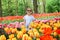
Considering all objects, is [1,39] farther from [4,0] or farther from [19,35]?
[4,0]

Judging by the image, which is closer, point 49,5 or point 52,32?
point 52,32

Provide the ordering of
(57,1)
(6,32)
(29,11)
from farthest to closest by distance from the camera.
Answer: (57,1) < (29,11) < (6,32)

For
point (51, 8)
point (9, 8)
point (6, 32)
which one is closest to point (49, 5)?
point (51, 8)

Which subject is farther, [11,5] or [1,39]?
[11,5]

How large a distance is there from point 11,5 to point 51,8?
10.9m

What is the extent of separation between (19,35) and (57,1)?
31601 millimetres

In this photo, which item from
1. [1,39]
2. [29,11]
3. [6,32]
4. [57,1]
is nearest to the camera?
[1,39]

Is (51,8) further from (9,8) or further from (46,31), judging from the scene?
(46,31)

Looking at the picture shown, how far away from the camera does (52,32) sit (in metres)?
3.36

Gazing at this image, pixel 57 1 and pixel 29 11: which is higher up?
pixel 29 11

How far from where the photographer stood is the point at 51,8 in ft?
120

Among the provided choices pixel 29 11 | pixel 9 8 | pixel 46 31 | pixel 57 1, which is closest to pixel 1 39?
pixel 46 31

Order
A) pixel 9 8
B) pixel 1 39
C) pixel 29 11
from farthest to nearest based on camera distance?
pixel 9 8
pixel 29 11
pixel 1 39

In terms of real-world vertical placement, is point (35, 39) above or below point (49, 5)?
above
